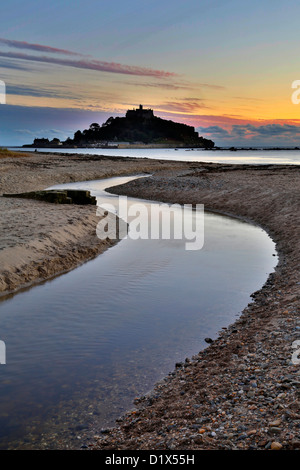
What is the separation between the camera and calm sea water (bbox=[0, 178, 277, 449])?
6.66 m

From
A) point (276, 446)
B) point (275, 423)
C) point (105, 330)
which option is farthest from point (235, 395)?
point (105, 330)

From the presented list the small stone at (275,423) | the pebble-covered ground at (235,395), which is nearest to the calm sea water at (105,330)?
the pebble-covered ground at (235,395)

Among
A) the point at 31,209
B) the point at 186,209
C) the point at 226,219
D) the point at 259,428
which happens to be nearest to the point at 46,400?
the point at 259,428

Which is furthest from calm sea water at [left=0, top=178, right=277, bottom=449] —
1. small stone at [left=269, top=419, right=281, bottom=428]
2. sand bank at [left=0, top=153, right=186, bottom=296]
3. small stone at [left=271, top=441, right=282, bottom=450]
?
small stone at [left=271, top=441, right=282, bottom=450]

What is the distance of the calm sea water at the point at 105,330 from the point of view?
666cm

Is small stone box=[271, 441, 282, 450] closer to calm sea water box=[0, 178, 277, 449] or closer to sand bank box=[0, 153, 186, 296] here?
calm sea water box=[0, 178, 277, 449]

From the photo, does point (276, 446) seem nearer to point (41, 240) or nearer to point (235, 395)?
point (235, 395)

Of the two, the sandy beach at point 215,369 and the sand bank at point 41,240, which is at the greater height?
the sand bank at point 41,240

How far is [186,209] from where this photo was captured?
31406mm

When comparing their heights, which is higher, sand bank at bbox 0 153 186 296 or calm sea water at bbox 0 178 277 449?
sand bank at bbox 0 153 186 296

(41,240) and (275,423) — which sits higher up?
(41,240)

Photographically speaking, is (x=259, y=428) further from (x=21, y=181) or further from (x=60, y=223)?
(x=21, y=181)

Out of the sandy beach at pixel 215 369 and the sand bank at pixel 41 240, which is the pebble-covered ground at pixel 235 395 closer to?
the sandy beach at pixel 215 369

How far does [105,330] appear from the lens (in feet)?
31.9
